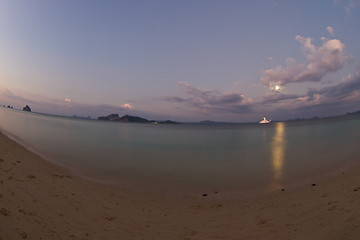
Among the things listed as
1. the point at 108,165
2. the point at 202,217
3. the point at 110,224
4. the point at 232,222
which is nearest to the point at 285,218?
the point at 232,222

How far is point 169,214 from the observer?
7457 millimetres

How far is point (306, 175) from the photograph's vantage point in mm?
13234

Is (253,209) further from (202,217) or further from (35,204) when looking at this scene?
(35,204)

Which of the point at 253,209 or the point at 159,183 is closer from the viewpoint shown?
the point at 253,209

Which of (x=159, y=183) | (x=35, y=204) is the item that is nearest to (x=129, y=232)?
(x=35, y=204)

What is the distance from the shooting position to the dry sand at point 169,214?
502 cm

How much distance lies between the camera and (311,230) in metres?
5.30

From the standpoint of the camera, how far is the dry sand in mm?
5023

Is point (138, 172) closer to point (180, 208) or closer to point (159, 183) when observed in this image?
point (159, 183)

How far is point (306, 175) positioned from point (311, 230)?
32.0 feet

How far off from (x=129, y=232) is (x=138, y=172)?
9392 millimetres

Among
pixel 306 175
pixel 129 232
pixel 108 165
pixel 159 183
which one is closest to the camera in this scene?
pixel 129 232

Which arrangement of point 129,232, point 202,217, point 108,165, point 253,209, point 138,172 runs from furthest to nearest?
→ point 108,165
point 138,172
point 253,209
point 202,217
point 129,232

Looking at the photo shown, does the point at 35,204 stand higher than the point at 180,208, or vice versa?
the point at 35,204
